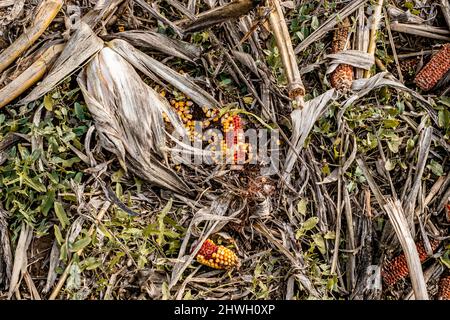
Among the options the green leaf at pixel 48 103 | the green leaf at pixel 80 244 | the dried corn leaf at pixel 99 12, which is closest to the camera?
the green leaf at pixel 80 244

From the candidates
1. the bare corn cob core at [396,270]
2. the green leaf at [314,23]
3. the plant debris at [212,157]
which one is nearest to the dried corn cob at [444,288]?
the plant debris at [212,157]

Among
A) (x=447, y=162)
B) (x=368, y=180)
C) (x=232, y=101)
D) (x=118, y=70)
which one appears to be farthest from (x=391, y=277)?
(x=118, y=70)

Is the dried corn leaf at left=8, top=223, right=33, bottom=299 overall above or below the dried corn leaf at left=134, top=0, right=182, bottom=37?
below

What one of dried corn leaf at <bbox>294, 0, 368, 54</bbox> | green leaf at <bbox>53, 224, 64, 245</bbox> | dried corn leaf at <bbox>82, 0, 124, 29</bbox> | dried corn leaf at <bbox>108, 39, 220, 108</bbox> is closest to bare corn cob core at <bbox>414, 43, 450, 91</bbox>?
dried corn leaf at <bbox>294, 0, 368, 54</bbox>

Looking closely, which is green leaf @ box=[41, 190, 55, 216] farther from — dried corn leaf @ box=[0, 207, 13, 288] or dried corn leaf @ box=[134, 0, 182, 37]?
dried corn leaf @ box=[134, 0, 182, 37]

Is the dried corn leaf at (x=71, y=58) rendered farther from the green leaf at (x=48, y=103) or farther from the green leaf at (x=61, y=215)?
the green leaf at (x=61, y=215)

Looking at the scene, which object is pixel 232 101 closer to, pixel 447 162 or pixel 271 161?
pixel 271 161

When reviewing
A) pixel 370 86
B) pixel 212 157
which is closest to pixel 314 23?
pixel 370 86

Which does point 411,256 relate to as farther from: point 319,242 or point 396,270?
point 319,242
